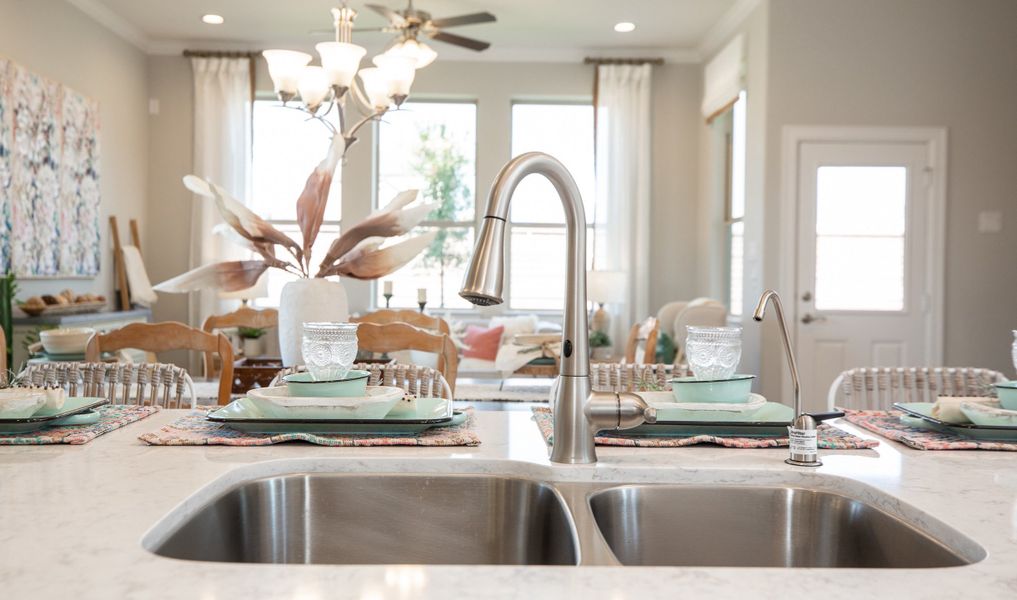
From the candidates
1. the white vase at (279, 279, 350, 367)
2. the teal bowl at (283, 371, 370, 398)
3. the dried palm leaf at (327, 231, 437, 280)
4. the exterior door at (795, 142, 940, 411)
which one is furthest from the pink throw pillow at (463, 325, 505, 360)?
the teal bowl at (283, 371, 370, 398)

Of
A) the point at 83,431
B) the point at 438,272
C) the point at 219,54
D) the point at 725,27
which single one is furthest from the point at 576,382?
the point at 219,54

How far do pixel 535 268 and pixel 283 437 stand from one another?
19.1 ft

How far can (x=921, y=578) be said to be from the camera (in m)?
0.68

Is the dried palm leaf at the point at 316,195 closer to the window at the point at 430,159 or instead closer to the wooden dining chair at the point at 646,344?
the wooden dining chair at the point at 646,344

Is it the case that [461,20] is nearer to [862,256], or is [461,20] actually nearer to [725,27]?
[725,27]

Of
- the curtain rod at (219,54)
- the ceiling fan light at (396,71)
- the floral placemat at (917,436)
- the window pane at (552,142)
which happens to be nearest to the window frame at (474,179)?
the window pane at (552,142)

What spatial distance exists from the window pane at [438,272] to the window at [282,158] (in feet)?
2.25

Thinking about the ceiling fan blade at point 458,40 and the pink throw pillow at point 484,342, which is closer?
the ceiling fan blade at point 458,40

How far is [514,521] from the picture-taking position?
105cm

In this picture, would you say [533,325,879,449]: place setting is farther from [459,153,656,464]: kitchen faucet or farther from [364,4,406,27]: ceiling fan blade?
[364,4,406,27]: ceiling fan blade

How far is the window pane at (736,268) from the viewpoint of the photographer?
595 cm

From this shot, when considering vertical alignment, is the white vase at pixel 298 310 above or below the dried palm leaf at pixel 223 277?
below

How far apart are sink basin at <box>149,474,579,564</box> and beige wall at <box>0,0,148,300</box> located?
468 centimetres

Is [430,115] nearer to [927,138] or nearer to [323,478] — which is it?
[927,138]
